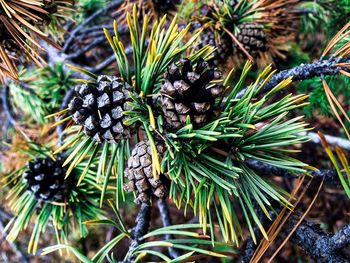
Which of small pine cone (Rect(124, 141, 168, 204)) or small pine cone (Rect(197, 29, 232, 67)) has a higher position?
small pine cone (Rect(197, 29, 232, 67))

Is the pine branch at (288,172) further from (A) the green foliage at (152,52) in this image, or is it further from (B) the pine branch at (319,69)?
(A) the green foliage at (152,52)

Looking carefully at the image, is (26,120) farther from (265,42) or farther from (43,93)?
(265,42)

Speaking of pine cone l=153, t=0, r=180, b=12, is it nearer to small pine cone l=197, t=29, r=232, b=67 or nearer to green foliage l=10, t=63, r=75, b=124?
small pine cone l=197, t=29, r=232, b=67

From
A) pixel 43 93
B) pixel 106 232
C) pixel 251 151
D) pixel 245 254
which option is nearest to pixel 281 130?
pixel 251 151

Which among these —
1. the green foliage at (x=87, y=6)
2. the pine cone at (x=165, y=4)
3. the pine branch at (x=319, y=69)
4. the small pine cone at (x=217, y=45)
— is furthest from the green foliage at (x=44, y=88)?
the pine branch at (x=319, y=69)

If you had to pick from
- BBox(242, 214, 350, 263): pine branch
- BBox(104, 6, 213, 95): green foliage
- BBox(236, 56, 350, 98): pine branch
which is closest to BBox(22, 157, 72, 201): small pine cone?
BBox(104, 6, 213, 95): green foliage

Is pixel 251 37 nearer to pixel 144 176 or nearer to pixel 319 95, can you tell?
pixel 319 95
